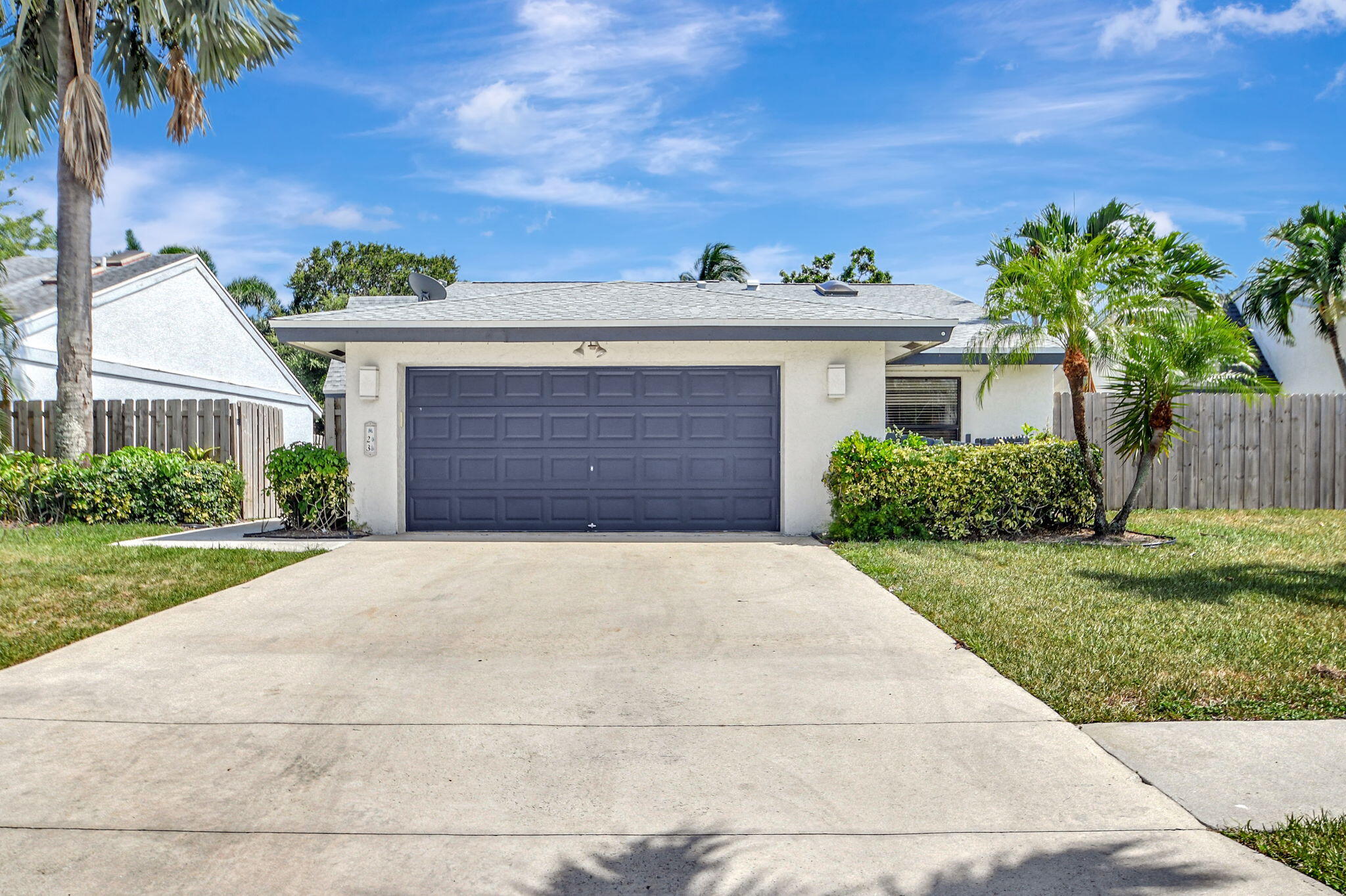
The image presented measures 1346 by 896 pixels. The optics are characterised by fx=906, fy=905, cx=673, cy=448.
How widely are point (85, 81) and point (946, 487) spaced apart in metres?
14.0

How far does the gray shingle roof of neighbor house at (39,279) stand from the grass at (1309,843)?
18.7 meters

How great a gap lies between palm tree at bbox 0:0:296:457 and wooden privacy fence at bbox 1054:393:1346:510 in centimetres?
1476

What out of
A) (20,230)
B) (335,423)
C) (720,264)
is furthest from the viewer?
(720,264)

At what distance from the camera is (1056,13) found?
38.1ft

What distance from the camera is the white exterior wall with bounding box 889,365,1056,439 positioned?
15.9 m

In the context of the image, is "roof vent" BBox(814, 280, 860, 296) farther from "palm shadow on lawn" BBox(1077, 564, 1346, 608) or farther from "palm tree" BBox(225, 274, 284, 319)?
"palm tree" BBox(225, 274, 284, 319)

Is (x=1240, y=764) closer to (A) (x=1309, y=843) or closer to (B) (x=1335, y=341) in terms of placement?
(A) (x=1309, y=843)

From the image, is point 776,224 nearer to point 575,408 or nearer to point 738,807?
point 575,408

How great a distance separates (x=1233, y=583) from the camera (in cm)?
799

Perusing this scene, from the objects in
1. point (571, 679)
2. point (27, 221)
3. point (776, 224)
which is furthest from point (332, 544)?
point (27, 221)

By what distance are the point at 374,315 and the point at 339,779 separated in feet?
29.3

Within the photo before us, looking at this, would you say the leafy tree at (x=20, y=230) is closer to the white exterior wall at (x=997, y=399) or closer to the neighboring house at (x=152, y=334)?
the neighboring house at (x=152, y=334)

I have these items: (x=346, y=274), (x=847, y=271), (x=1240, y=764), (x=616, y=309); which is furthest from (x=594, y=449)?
(x=346, y=274)

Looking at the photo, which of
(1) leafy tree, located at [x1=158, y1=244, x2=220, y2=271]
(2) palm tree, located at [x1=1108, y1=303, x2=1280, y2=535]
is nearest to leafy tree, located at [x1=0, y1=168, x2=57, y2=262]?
(1) leafy tree, located at [x1=158, y1=244, x2=220, y2=271]
